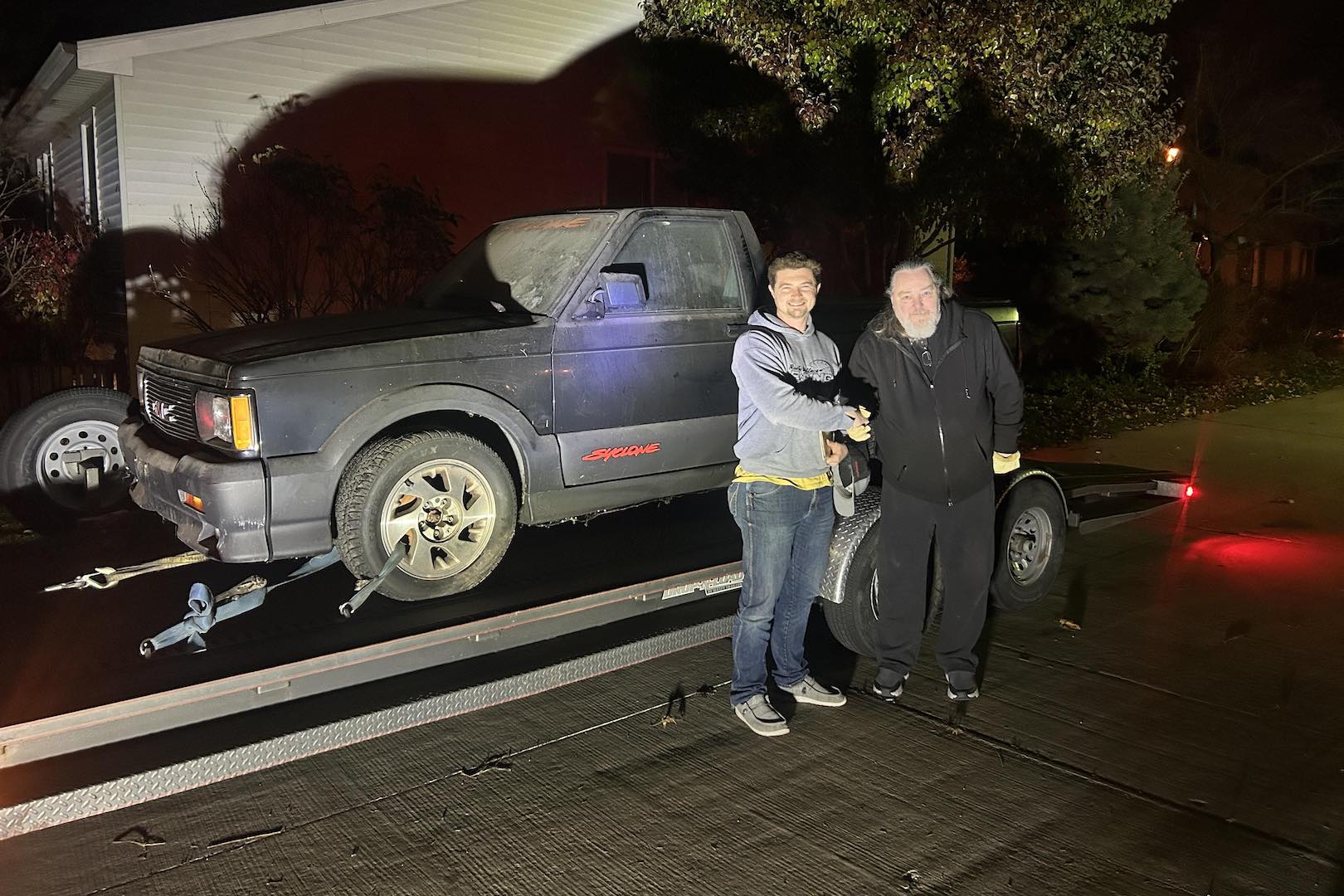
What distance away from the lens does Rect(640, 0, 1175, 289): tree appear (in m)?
8.98

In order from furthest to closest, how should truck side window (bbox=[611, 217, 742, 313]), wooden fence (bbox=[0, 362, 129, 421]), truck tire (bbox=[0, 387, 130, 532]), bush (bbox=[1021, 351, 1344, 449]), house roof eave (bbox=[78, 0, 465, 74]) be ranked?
bush (bbox=[1021, 351, 1344, 449])
wooden fence (bbox=[0, 362, 129, 421])
house roof eave (bbox=[78, 0, 465, 74])
truck tire (bbox=[0, 387, 130, 532])
truck side window (bbox=[611, 217, 742, 313])

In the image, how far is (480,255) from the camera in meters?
6.57

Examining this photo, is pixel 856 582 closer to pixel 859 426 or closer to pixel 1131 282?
pixel 859 426

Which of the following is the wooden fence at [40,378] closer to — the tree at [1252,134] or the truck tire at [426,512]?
the truck tire at [426,512]

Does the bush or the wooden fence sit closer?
the wooden fence

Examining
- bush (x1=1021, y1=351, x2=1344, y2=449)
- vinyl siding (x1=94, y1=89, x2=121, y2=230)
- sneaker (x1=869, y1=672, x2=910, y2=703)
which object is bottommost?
sneaker (x1=869, y1=672, x2=910, y2=703)

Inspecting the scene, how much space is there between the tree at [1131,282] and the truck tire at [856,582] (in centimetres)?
1092

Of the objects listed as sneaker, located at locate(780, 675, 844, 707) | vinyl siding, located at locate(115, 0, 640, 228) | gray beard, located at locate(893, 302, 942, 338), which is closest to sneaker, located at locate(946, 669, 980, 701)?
sneaker, located at locate(780, 675, 844, 707)

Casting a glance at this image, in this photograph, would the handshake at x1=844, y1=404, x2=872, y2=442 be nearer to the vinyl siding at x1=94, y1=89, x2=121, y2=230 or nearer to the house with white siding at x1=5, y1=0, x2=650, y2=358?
the house with white siding at x1=5, y1=0, x2=650, y2=358

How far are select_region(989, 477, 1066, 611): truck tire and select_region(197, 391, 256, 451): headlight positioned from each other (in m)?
3.68

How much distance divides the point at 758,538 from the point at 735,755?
2.78 ft

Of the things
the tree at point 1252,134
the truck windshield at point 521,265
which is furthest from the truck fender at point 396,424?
the tree at point 1252,134

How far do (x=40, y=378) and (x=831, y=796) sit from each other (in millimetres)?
Result: 11039

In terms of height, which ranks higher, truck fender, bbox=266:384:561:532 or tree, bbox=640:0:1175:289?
tree, bbox=640:0:1175:289
